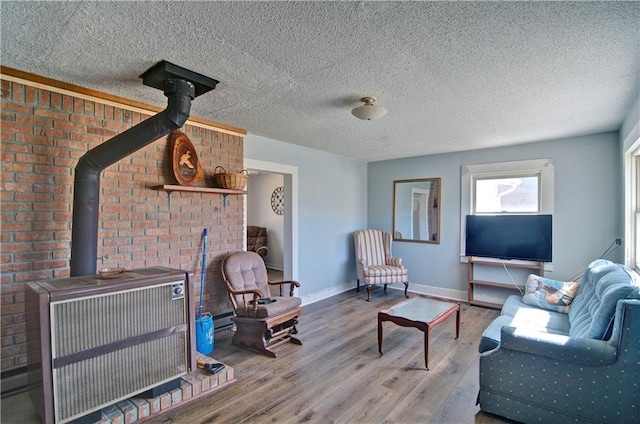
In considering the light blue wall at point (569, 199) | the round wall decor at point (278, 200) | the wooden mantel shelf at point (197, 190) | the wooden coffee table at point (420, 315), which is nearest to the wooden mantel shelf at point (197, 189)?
the wooden mantel shelf at point (197, 190)

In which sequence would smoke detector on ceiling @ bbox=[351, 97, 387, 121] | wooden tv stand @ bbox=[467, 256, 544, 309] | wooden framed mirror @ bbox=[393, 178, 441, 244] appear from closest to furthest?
smoke detector on ceiling @ bbox=[351, 97, 387, 121]
wooden tv stand @ bbox=[467, 256, 544, 309]
wooden framed mirror @ bbox=[393, 178, 441, 244]

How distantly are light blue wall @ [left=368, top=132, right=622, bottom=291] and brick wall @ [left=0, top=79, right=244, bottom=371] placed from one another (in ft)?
11.5

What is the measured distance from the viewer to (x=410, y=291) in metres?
5.39

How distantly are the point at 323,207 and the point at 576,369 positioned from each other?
3.62 meters

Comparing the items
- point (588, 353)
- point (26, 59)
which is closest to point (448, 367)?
point (588, 353)

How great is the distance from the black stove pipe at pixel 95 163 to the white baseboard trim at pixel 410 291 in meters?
2.99

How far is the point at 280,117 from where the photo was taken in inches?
128

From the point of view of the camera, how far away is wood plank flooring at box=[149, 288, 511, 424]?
7.05ft

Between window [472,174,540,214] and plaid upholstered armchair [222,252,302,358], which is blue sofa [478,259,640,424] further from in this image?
window [472,174,540,214]

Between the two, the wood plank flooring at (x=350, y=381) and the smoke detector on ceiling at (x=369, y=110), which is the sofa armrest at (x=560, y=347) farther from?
the smoke detector on ceiling at (x=369, y=110)

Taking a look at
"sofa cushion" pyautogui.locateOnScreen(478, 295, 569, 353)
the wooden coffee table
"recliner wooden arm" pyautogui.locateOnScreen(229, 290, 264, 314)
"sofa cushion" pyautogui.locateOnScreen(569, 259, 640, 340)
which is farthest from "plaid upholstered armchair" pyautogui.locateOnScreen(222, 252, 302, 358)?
"sofa cushion" pyautogui.locateOnScreen(569, 259, 640, 340)

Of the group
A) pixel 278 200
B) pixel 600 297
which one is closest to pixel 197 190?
pixel 600 297

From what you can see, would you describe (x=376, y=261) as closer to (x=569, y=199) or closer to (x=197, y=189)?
(x=569, y=199)

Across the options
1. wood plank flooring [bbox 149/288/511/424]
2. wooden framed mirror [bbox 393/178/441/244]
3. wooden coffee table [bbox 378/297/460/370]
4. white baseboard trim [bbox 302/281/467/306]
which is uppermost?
wooden framed mirror [bbox 393/178/441/244]
